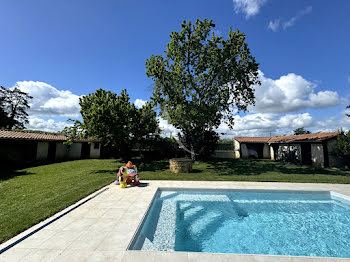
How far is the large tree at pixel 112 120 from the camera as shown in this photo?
46.9ft

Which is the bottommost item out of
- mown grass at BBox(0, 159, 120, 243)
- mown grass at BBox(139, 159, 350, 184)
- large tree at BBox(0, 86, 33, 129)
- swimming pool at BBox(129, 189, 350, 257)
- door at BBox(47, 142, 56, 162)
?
swimming pool at BBox(129, 189, 350, 257)

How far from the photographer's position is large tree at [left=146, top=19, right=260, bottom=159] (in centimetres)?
1616

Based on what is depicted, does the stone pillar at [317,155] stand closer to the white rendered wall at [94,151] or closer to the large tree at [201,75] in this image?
the large tree at [201,75]

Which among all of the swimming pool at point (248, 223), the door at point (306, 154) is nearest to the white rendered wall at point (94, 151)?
the swimming pool at point (248, 223)

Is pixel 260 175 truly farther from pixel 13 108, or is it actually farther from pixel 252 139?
pixel 13 108

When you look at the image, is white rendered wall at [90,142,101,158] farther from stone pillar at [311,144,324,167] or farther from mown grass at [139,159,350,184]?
stone pillar at [311,144,324,167]

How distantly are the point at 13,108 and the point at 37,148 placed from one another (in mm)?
21328

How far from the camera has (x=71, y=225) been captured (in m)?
4.64

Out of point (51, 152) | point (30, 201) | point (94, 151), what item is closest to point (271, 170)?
point (30, 201)

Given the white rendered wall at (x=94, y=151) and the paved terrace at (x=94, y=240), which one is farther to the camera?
the white rendered wall at (x=94, y=151)

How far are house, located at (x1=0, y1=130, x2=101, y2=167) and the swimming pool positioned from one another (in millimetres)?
17541

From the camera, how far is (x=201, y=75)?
1806 centimetres

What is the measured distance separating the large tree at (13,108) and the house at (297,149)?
42213mm

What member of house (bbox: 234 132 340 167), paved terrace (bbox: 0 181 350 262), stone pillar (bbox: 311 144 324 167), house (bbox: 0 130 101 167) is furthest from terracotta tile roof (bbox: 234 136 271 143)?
paved terrace (bbox: 0 181 350 262)
